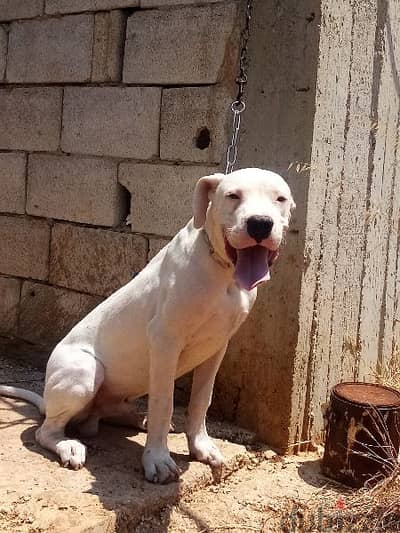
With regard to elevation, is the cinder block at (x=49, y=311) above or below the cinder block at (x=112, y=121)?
below

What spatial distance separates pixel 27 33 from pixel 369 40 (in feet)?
8.33

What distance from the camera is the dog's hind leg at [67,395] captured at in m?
3.72

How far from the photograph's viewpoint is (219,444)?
4.25 metres

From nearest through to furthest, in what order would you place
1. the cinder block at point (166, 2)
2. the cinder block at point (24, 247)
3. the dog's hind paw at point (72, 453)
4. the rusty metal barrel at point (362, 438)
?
1. the dog's hind paw at point (72, 453)
2. the rusty metal barrel at point (362, 438)
3. the cinder block at point (166, 2)
4. the cinder block at point (24, 247)

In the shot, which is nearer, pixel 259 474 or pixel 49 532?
pixel 49 532

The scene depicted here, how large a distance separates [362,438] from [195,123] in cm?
209

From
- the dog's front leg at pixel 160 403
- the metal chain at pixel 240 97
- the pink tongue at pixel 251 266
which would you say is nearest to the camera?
the pink tongue at pixel 251 266

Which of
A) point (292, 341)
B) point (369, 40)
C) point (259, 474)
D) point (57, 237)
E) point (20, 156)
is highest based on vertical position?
point (369, 40)

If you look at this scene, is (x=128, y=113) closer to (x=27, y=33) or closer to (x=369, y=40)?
(x=27, y=33)

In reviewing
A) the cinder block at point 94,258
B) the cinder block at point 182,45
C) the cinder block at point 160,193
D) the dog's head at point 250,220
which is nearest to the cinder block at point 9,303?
the cinder block at point 94,258

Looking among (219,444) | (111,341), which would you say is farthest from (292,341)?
(111,341)

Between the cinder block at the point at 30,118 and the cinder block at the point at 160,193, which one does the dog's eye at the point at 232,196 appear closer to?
the cinder block at the point at 160,193

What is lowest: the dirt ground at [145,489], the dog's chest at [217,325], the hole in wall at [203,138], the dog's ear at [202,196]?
the dirt ground at [145,489]

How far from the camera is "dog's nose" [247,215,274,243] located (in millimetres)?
3045
